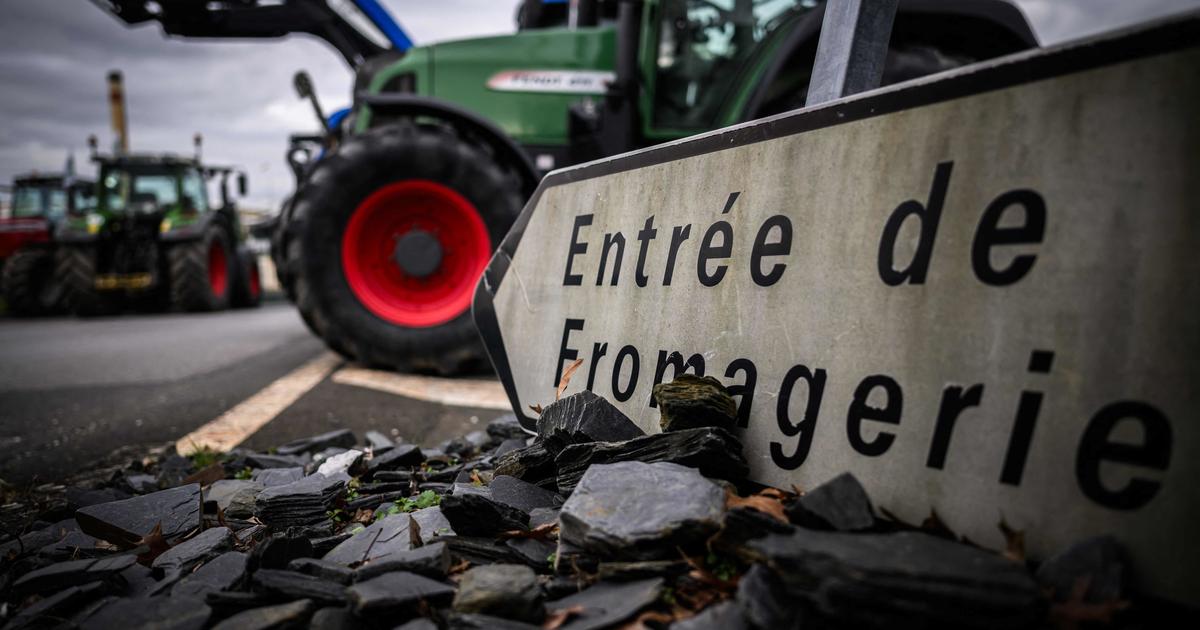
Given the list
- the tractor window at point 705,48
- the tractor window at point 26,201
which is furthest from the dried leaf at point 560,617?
the tractor window at point 26,201

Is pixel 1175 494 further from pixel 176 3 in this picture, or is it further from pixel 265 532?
pixel 176 3

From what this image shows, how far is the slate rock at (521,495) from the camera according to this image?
52.5 inches

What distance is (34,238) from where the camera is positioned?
12688 millimetres

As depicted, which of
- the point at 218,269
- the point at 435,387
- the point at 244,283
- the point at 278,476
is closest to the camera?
the point at 278,476

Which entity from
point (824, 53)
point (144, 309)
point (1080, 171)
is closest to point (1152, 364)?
point (1080, 171)

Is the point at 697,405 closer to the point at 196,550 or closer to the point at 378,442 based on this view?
the point at 196,550

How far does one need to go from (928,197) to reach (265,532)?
1522mm

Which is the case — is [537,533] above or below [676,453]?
below

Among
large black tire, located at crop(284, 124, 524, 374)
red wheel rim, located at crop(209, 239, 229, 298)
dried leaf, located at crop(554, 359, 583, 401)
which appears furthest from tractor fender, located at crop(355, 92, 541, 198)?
red wheel rim, located at crop(209, 239, 229, 298)

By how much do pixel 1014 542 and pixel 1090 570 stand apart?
0.09m

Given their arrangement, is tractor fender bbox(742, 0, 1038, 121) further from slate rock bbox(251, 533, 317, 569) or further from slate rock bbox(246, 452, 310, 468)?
slate rock bbox(251, 533, 317, 569)

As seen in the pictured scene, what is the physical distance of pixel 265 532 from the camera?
1441 mm

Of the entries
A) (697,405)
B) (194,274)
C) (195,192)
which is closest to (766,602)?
(697,405)

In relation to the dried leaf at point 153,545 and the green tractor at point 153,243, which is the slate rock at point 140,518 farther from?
the green tractor at point 153,243
